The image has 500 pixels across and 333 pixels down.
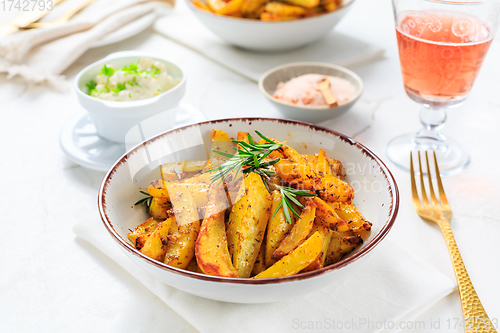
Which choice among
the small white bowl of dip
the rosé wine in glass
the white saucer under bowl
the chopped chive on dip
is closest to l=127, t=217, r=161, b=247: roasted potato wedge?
the white saucer under bowl

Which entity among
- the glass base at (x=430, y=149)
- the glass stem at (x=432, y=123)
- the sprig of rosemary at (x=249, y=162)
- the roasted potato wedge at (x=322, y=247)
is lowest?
the glass base at (x=430, y=149)

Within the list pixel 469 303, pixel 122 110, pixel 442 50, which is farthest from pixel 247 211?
pixel 442 50

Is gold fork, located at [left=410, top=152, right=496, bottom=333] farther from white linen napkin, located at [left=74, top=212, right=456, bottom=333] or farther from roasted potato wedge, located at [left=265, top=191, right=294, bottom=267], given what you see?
roasted potato wedge, located at [left=265, top=191, right=294, bottom=267]

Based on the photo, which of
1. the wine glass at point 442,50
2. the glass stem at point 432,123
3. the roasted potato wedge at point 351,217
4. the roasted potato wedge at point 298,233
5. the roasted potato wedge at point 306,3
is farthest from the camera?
the roasted potato wedge at point 306,3

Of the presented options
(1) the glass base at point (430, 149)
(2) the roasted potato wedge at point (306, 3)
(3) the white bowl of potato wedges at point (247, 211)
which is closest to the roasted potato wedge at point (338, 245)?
(3) the white bowl of potato wedges at point (247, 211)

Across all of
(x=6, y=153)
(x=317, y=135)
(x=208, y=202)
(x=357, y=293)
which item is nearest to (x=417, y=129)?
(x=317, y=135)

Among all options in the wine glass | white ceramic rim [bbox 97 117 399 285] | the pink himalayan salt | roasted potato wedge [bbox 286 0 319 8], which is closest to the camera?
white ceramic rim [bbox 97 117 399 285]

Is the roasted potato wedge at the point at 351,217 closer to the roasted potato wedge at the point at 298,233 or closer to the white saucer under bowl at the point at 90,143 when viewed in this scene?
the roasted potato wedge at the point at 298,233
